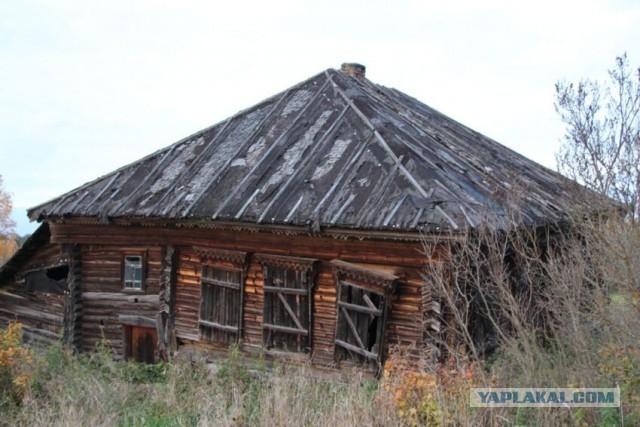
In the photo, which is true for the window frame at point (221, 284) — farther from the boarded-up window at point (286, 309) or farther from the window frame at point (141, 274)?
the window frame at point (141, 274)

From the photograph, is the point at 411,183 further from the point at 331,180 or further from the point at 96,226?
the point at 96,226

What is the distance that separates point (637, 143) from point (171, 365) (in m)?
7.34

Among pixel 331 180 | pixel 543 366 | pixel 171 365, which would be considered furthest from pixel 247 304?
pixel 543 366

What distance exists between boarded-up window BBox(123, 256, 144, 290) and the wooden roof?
41.9 inches

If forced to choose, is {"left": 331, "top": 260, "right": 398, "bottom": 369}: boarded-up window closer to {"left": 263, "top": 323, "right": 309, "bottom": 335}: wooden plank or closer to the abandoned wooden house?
the abandoned wooden house

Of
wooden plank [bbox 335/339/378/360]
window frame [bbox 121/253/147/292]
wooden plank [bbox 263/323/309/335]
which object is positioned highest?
window frame [bbox 121/253/147/292]

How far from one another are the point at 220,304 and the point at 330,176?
288 cm

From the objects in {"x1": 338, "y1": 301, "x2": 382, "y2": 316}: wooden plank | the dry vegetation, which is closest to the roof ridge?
the dry vegetation

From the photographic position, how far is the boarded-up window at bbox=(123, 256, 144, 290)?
11758 millimetres

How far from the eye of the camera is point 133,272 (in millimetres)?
11844

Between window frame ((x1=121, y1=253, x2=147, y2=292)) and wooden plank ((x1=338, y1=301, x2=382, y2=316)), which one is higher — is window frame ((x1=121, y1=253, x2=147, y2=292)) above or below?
above

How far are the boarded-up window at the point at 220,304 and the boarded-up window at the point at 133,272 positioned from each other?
173 centimetres

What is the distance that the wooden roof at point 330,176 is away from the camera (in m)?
8.18

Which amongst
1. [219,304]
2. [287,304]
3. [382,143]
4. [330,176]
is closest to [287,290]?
[287,304]
